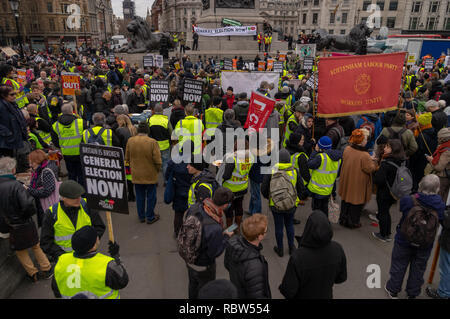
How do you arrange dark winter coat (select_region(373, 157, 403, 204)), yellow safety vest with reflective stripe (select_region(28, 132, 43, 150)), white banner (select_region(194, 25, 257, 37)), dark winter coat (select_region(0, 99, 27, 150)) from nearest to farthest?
dark winter coat (select_region(373, 157, 403, 204)), dark winter coat (select_region(0, 99, 27, 150)), yellow safety vest with reflective stripe (select_region(28, 132, 43, 150)), white banner (select_region(194, 25, 257, 37))

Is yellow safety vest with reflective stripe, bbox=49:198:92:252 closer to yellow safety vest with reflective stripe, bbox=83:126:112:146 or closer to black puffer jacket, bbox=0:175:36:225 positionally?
black puffer jacket, bbox=0:175:36:225

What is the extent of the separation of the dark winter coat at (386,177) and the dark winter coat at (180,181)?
123 inches

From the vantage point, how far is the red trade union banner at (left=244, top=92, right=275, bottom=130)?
6.22 m

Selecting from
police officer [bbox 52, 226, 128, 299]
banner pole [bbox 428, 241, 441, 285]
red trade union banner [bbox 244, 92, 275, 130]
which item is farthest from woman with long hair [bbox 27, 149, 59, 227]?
banner pole [bbox 428, 241, 441, 285]

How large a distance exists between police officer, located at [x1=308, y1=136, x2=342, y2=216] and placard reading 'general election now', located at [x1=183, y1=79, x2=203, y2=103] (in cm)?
479

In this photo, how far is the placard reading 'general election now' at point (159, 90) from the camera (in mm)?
9445

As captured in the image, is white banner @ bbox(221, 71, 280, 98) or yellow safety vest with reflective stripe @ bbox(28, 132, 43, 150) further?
white banner @ bbox(221, 71, 280, 98)

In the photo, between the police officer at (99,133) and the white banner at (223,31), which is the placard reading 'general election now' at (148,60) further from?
the police officer at (99,133)

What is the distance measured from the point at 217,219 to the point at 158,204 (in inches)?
153

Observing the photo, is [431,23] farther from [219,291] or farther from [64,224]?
[219,291]

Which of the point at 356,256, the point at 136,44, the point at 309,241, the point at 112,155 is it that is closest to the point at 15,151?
the point at 112,155

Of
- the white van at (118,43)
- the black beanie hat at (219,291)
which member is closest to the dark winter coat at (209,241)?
the black beanie hat at (219,291)
